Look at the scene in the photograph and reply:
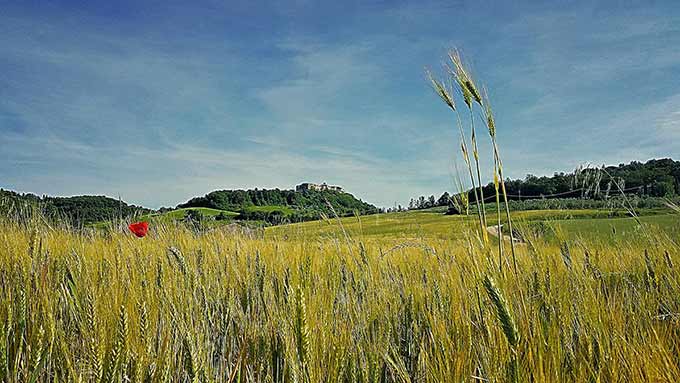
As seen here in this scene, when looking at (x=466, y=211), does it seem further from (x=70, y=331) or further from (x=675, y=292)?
(x=70, y=331)

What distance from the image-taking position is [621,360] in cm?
131

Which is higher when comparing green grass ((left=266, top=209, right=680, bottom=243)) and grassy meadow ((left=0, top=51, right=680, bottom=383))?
green grass ((left=266, top=209, right=680, bottom=243))

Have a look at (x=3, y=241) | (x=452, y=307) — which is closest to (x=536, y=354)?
(x=452, y=307)

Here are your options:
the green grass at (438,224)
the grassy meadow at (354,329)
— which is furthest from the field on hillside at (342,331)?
the green grass at (438,224)

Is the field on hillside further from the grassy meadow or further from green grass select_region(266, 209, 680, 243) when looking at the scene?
green grass select_region(266, 209, 680, 243)

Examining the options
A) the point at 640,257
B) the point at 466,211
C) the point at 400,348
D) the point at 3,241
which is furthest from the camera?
the point at 3,241

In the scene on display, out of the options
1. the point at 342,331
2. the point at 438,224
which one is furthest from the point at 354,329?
the point at 438,224

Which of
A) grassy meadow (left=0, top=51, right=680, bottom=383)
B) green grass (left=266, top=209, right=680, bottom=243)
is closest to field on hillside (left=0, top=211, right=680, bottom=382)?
grassy meadow (left=0, top=51, right=680, bottom=383)

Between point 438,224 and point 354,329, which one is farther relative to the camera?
point 438,224

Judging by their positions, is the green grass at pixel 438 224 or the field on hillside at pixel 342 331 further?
the green grass at pixel 438 224

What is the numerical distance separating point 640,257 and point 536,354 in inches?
110

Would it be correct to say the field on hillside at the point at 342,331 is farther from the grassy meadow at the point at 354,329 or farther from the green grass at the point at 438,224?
the green grass at the point at 438,224

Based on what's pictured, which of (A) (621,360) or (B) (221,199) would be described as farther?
(B) (221,199)

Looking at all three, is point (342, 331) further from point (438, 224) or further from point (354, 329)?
point (438, 224)
